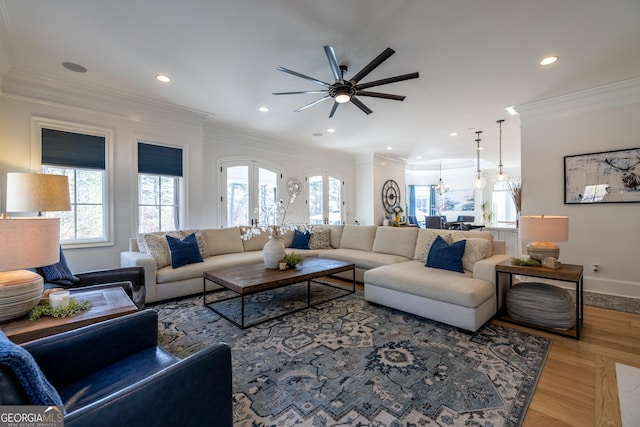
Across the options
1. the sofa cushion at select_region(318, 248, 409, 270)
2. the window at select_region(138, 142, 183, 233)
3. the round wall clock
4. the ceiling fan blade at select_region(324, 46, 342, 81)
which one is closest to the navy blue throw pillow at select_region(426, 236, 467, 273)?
the sofa cushion at select_region(318, 248, 409, 270)

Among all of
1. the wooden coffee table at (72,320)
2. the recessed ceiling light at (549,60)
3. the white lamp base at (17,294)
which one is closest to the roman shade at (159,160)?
the wooden coffee table at (72,320)

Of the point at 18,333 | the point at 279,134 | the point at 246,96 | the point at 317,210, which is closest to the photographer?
the point at 18,333

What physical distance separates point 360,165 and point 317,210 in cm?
200

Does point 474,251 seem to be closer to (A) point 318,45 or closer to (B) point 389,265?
(B) point 389,265

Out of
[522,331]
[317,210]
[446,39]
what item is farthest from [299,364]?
[317,210]

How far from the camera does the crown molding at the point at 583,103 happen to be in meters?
3.50

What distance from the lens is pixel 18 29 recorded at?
2.45 m

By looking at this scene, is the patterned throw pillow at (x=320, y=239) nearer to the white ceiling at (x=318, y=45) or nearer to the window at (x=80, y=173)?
the white ceiling at (x=318, y=45)

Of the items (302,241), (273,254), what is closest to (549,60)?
(273,254)

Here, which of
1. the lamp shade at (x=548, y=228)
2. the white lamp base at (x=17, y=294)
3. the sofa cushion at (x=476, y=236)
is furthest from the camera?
the sofa cushion at (x=476, y=236)

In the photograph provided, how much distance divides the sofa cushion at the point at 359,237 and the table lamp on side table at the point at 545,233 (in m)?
2.38

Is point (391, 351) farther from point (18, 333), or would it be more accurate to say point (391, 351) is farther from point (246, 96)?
point (246, 96)

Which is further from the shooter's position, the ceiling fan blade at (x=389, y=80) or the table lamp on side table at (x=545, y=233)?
the table lamp on side table at (x=545, y=233)

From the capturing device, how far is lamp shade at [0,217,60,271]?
4.36 feet
